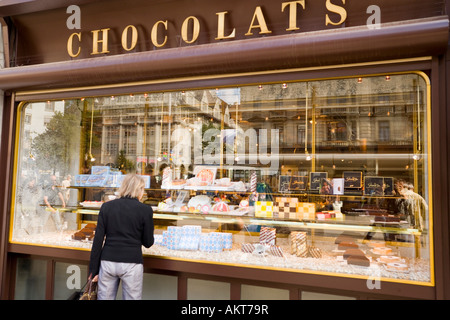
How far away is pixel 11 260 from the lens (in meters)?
4.37

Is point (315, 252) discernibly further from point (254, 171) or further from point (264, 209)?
point (254, 171)

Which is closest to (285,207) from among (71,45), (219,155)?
(219,155)

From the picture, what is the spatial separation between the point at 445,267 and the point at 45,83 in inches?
187

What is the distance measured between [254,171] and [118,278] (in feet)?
12.9

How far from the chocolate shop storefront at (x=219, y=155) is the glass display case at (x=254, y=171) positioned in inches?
1.2

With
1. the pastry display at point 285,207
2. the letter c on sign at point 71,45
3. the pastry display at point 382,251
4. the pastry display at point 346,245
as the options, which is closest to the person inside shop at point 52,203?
the letter c on sign at point 71,45

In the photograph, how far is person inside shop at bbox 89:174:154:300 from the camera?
9.62 feet

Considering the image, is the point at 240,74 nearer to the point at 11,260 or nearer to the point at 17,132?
the point at 17,132

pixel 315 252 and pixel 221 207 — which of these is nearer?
pixel 315 252

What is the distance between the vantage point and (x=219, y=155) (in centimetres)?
645

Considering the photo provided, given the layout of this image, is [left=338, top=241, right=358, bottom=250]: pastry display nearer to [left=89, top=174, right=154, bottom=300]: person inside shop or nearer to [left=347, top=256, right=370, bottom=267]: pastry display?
[left=347, top=256, right=370, bottom=267]: pastry display

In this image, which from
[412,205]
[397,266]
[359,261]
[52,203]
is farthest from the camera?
[52,203]
